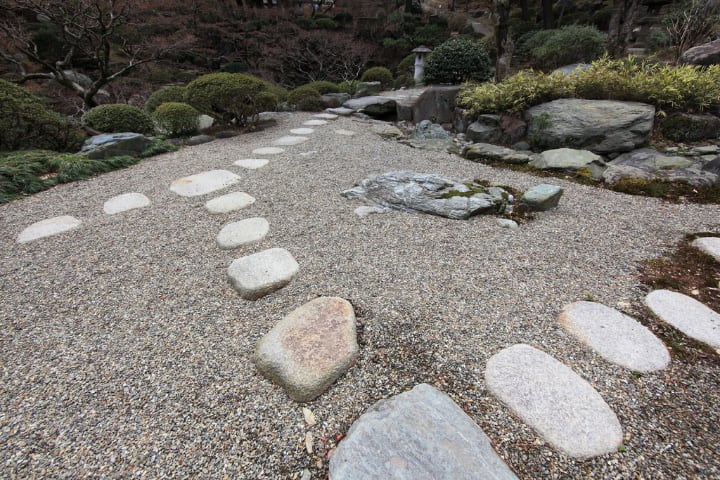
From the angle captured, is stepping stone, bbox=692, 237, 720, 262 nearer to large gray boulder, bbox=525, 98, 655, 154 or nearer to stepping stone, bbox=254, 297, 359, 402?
large gray boulder, bbox=525, 98, 655, 154

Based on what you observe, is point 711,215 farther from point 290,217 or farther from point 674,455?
point 290,217

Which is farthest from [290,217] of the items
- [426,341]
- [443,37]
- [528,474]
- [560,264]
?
[443,37]

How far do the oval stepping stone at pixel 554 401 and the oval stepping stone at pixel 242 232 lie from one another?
194cm

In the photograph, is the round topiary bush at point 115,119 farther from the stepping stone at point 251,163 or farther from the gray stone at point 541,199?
the gray stone at point 541,199

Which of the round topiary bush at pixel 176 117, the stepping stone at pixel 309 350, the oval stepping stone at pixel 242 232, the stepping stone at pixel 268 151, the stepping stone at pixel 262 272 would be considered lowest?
the stepping stone at pixel 309 350

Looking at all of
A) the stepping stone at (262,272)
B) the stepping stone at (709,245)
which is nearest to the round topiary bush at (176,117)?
the stepping stone at (262,272)

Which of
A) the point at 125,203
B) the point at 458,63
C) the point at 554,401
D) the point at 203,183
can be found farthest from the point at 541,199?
the point at 458,63

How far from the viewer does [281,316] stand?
5.96ft

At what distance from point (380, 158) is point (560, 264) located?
2.83 m

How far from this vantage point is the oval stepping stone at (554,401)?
1.20 meters

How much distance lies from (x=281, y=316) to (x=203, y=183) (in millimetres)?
2415

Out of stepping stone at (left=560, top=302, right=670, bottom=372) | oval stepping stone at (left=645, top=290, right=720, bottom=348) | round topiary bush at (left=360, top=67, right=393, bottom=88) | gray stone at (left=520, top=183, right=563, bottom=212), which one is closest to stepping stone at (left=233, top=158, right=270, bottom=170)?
gray stone at (left=520, top=183, right=563, bottom=212)

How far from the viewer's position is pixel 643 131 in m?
4.06

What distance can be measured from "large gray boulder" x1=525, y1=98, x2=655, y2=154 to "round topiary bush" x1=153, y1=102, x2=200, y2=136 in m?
5.41
